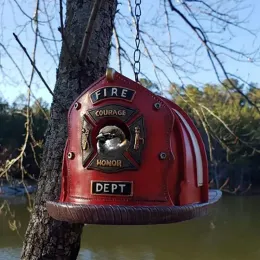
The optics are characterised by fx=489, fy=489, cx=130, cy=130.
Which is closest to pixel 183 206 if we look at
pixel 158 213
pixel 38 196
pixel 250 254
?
pixel 158 213

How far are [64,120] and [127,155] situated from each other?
57 centimetres

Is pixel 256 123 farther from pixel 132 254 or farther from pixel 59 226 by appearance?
pixel 59 226

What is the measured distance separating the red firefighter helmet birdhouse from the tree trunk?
1.33 feet

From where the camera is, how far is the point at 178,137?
116 centimetres

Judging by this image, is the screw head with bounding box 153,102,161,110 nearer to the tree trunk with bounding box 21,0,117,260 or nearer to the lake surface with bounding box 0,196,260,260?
the tree trunk with bounding box 21,0,117,260

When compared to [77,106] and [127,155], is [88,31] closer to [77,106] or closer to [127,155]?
[77,106]

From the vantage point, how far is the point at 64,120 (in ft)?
5.36

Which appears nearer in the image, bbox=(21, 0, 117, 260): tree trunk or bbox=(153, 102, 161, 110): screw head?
bbox=(153, 102, 161, 110): screw head

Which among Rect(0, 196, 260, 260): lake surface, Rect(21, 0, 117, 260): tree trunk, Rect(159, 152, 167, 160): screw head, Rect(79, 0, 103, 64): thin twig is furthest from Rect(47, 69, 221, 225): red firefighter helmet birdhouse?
Rect(0, 196, 260, 260): lake surface

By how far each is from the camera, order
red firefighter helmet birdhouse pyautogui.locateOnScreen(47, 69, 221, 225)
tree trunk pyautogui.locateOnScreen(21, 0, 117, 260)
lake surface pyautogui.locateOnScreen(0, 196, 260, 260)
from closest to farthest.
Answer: red firefighter helmet birdhouse pyautogui.locateOnScreen(47, 69, 221, 225) < tree trunk pyautogui.locateOnScreen(21, 0, 117, 260) < lake surface pyautogui.locateOnScreen(0, 196, 260, 260)

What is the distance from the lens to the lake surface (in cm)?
893

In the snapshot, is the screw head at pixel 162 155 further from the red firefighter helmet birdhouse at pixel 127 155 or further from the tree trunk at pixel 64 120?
the tree trunk at pixel 64 120

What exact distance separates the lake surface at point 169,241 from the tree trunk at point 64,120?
696 cm

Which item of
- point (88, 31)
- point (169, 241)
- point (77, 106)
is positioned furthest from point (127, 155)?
point (169, 241)
